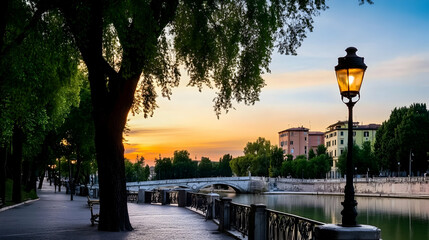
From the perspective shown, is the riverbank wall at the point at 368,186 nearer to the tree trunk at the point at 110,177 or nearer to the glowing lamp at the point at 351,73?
the tree trunk at the point at 110,177

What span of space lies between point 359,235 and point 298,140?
183588mm

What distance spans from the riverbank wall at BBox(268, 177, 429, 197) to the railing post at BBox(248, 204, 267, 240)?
75337 mm

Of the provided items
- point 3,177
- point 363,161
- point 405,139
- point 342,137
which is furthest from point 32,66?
point 342,137

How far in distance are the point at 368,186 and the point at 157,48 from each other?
9024 cm

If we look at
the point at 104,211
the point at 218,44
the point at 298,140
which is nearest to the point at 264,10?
the point at 218,44

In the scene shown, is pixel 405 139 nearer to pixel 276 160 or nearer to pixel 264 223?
pixel 276 160

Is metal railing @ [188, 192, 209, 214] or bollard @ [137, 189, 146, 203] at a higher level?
metal railing @ [188, 192, 209, 214]

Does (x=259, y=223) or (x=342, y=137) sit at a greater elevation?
(x=342, y=137)

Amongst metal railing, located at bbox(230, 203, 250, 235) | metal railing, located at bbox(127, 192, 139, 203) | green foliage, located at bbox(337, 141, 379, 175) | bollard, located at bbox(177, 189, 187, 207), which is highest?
green foliage, located at bbox(337, 141, 379, 175)

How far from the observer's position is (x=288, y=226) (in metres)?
10.9

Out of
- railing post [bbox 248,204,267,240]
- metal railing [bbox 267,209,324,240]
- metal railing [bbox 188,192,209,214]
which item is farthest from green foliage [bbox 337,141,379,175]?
metal railing [bbox 267,209,324,240]

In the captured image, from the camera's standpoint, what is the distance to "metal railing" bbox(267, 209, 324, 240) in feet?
32.4

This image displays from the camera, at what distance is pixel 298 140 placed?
618ft

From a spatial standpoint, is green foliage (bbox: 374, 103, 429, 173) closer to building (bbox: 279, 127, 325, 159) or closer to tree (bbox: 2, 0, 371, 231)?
tree (bbox: 2, 0, 371, 231)
